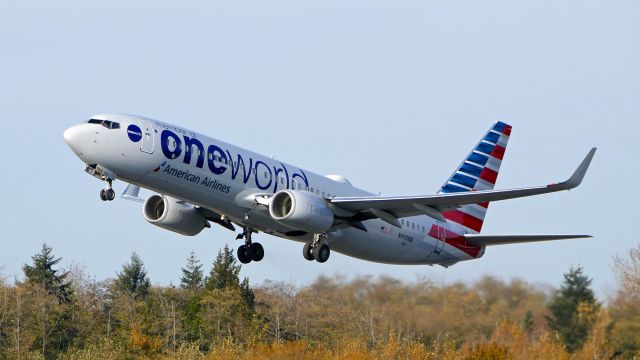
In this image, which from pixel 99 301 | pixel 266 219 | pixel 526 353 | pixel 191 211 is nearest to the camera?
pixel 266 219

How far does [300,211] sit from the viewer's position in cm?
4091

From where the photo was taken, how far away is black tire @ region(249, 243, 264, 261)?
45156 millimetres

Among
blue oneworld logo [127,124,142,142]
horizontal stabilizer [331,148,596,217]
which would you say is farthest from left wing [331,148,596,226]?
blue oneworld logo [127,124,142,142]

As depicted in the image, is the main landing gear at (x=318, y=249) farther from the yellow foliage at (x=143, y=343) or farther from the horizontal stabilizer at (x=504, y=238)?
the yellow foliage at (x=143, y=343)

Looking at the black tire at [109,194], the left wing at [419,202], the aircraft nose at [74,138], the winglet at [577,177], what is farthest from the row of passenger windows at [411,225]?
the aircraft nose at [74,138]

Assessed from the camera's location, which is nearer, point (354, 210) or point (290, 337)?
point (354, 210)

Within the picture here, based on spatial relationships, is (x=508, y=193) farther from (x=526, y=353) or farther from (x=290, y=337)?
(x=290, y=337)

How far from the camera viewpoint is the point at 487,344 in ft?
178

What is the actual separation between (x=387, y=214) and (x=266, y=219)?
4473 mm

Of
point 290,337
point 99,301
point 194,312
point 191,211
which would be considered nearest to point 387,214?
point 191,211

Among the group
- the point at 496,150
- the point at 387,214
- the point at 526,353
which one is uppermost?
the point at 496,150

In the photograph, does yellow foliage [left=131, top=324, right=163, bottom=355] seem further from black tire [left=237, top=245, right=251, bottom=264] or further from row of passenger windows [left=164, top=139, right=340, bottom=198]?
row of passenger windows [left=164, top=139, right=340, bottom=198]

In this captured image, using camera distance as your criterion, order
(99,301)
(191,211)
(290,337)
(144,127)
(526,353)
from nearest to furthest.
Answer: (144,127), (191,211), (526,353), (290,337), (99,301)

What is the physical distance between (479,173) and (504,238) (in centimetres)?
612
